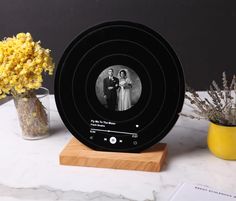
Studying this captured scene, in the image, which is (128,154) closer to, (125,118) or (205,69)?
(125,118)

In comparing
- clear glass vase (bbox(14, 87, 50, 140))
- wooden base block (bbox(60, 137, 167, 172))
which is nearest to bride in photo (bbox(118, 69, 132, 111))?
wooden base block (bbox(60, 137, 167, 172))

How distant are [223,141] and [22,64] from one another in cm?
55

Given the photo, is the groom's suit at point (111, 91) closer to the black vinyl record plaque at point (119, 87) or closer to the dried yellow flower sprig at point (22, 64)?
the black vinyl record plaque at point (119, 87)

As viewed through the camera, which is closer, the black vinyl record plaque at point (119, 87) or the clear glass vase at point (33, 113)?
the black vinyl record plaque at point (119, 87)

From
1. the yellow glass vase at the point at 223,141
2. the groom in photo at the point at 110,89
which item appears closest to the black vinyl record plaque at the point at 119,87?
the groom in photo at the point at 110,89

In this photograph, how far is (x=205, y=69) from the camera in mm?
2727

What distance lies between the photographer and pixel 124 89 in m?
0.97

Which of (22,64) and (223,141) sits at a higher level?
(22,64)

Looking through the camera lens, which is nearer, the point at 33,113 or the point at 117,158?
the point at 117,158

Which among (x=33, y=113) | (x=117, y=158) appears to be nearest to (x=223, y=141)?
(x=117, y=158)

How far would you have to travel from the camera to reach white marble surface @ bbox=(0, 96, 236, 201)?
2.73 feet

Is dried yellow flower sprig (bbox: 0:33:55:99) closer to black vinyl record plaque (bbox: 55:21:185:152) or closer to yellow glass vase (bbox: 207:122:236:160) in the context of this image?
black vinyl record plaque (bbox: 55:21:185:152)

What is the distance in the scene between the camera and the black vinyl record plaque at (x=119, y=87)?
0.95 metres

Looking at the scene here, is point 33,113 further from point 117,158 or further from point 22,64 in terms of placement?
point 117,158
